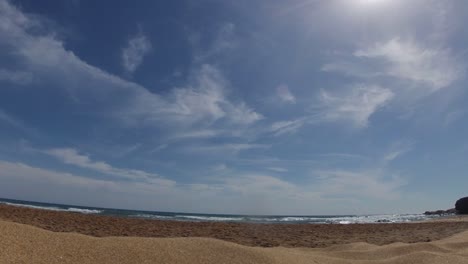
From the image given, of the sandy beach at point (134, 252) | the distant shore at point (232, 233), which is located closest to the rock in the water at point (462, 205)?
the distant shore at point (232, 233)

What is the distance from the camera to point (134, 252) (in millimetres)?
4684

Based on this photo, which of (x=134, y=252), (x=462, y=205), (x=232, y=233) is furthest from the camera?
(x=462, y=205)

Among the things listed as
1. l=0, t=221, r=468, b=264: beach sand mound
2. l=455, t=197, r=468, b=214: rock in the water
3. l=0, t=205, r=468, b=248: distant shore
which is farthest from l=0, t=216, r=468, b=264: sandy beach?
l=455, t=197, r=468, b=214: rock in the water

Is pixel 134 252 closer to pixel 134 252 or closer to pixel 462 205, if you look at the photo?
pixel 134 252

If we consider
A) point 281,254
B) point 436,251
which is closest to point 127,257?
point 281,254

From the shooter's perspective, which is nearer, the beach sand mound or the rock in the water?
the beach sand mound

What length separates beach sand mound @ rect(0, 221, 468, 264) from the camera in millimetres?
4168

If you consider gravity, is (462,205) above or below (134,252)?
above

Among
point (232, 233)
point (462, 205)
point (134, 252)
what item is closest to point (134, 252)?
point (134, 252)

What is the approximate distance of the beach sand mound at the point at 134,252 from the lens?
417 centimetres

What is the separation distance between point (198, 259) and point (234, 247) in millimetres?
823

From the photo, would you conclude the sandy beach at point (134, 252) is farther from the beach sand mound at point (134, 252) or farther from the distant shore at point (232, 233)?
the distant shore at point (232, 233)

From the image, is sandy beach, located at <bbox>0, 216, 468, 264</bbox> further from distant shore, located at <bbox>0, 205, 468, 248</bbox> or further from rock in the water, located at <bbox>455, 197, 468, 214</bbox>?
rock in the water, located at <bbox>455, 197, 468, 214</bbox>

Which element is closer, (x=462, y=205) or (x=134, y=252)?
(x=134, y=252)
